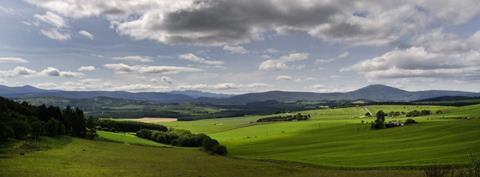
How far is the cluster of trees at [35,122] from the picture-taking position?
97750mm

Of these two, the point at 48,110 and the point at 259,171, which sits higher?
the point at 48,110

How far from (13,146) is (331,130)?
123035 millimetres

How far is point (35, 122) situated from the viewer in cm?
10912

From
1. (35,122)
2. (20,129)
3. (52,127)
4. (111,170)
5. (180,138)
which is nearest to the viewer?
(111,170)

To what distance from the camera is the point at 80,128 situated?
137 m

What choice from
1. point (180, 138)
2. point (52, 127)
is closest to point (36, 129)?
point (52, 127)

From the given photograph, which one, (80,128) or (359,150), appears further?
(80,128)

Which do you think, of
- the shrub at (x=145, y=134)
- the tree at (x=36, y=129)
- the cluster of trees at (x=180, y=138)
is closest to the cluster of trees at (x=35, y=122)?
the tree at (x=36, y=129)

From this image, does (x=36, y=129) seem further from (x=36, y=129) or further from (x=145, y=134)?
(x=145, y=134)

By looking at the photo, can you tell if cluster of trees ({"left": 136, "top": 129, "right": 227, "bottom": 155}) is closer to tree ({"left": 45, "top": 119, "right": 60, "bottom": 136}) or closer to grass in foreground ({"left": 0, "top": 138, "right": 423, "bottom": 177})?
tree ({"left": 45, "top": 119, "right": 60, "bottom": 136})

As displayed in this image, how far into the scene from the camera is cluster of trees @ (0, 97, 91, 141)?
9775 centimetres

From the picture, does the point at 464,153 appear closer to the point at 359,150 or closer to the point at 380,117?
the point at 359,150

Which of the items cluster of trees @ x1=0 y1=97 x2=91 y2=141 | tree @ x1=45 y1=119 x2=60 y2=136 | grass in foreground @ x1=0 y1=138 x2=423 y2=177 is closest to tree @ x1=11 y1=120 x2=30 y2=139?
cluster of trees @ x1=0 y1=97 x2=91 y2=141

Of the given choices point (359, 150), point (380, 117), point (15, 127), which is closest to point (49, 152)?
point (15, 127)
